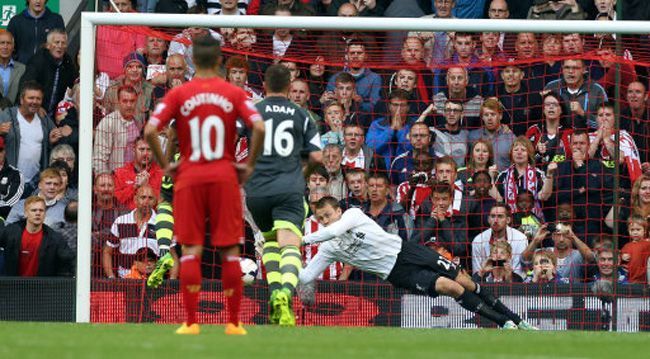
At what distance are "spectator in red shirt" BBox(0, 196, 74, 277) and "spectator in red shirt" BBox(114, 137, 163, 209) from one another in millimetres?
835

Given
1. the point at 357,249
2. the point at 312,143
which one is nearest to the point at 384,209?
the point at 357,249

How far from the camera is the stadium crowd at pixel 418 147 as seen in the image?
16453mm

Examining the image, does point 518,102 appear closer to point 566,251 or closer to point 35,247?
point 566,251

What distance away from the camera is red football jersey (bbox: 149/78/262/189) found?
10.7m

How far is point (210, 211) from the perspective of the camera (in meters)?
10.8

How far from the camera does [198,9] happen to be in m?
18.9

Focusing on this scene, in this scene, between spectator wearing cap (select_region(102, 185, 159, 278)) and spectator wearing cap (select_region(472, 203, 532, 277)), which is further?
spectator wearing cap (select_region(472, 203, 532, 277))

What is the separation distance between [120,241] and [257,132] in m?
5.89

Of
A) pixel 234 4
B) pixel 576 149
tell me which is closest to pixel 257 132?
pixel 576 149

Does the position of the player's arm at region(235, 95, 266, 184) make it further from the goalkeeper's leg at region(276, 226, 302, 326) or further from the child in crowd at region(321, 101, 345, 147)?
the child in crowd at region(321, 101, 345, 147)

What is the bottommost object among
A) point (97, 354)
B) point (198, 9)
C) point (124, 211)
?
point (97, 354)

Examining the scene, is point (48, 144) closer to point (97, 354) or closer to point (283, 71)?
point (283, 71)

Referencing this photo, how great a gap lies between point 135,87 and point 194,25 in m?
1.49

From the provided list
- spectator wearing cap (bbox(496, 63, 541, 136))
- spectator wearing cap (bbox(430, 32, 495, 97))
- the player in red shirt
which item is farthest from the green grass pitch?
spectator wearing cap (bbox(430, 32, 495, 97))
